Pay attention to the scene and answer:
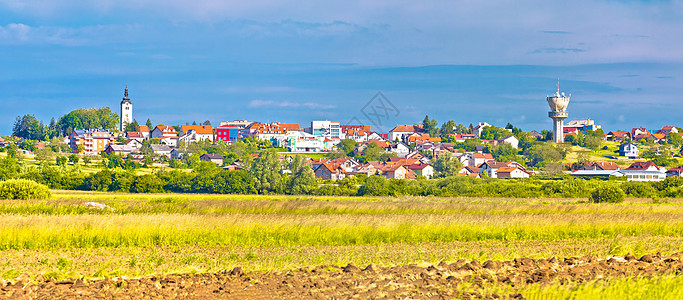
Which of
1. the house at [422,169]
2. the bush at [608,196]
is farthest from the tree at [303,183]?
the house at [422,169]

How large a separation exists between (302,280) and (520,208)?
24.3m

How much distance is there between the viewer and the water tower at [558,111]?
14162cm

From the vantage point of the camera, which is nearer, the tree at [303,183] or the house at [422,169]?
the tree at [303,183]

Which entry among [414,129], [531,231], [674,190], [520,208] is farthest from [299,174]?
[414,129]

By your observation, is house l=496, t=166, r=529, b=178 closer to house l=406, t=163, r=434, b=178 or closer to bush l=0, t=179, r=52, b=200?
A: house l=406, t=163, r=434, b=178

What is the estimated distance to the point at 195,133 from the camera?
17538 cm

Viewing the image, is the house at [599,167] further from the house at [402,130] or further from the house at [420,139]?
the house at [402,130]

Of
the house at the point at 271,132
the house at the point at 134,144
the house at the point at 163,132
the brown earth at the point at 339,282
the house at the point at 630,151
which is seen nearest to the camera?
the brown earth at the point at 339,282

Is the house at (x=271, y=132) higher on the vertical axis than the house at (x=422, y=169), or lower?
higher

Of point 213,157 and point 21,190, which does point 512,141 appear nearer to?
point 213,157

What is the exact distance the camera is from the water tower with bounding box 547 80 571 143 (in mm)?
141625

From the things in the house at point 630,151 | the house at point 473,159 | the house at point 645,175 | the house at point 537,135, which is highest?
the house at point 537,135

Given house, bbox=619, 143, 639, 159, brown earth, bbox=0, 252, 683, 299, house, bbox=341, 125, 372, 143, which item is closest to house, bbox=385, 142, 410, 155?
house, bbox=341, 125, 372, 143

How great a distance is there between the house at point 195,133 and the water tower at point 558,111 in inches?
3186
